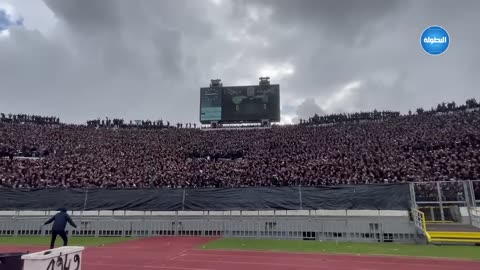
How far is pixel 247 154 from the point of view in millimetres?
32625

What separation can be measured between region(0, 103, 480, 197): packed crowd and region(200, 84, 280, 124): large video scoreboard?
2262 mm

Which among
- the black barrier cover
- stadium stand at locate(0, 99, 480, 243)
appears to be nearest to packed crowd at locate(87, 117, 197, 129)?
stadium stand at locate(0, 99, 480, 243)

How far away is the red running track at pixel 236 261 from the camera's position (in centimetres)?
1083

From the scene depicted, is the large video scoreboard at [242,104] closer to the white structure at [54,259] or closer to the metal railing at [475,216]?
the metal railing at [475,216]

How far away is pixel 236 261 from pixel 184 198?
9.25m

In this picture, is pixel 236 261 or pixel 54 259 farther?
pixel 236 261

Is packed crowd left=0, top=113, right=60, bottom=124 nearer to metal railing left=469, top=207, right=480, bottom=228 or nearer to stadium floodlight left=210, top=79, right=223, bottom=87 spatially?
stadium floodlight left=210, top=79, right=223, bottom=87

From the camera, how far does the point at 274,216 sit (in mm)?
19000

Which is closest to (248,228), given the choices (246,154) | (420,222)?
(420,222)

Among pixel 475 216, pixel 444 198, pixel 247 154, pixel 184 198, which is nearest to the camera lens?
pixel 475 216

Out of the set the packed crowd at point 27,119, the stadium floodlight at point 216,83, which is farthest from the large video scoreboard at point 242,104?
the packed crowd at point 27,119

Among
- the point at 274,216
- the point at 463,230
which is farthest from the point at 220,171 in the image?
the point at 463,230

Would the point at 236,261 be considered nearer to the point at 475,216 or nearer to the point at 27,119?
the point at 475,216

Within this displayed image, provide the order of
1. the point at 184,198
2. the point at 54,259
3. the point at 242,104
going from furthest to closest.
Result: the point at 242,104 → the point at 184,198 → the point at 54,259
